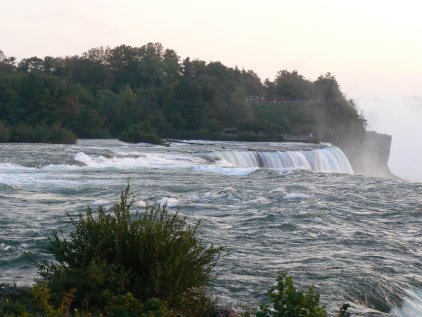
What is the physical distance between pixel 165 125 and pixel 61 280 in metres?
57.3

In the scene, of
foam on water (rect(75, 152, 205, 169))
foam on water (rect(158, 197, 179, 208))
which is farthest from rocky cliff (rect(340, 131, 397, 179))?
foam on water (rect(158, 197, 179, 208))

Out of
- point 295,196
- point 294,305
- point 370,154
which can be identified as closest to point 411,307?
point 294,305

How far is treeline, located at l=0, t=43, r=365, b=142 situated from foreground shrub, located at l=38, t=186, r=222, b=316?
3953cm

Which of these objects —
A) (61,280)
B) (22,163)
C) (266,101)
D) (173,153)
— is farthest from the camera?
(266,101)

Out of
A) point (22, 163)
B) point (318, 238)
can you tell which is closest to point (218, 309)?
point (318, 238)

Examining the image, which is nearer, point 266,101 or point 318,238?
point 318,238

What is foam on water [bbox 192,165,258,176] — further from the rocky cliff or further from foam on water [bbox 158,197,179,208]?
the rocky cliff

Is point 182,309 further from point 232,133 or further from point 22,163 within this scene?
point 232,133

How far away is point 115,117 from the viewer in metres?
69.1

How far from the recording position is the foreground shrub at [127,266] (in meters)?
7.69

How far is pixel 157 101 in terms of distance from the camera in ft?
245

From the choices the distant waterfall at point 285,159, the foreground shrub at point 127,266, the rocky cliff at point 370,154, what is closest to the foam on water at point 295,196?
the foreground shrub at point 127,266

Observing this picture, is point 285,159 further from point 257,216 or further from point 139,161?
point 257,216

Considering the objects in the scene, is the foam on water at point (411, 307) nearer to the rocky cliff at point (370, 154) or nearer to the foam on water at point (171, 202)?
the foam on water at point (171, 202)
